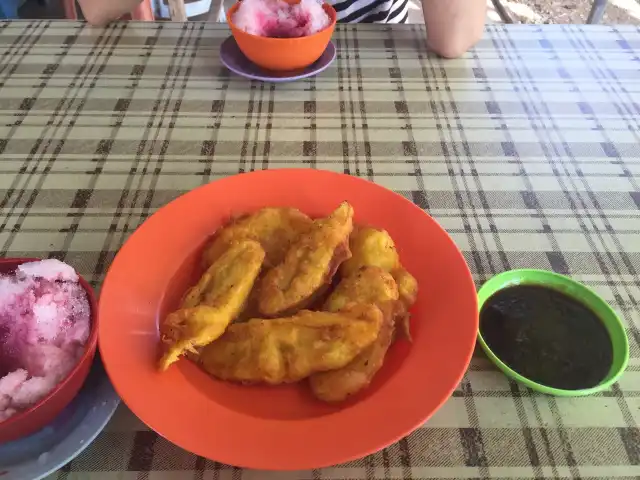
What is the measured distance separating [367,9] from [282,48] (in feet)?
2.22

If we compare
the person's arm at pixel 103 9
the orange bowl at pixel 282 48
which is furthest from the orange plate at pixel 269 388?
the person's arm at pixel 103 9

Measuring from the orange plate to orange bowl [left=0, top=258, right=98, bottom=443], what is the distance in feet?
0.05

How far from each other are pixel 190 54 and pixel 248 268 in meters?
0.88

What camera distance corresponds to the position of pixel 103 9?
1.47m

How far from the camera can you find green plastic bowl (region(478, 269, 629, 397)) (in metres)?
0.69

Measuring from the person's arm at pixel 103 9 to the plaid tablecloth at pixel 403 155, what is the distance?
32 mm

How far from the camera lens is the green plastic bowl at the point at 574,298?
69cm

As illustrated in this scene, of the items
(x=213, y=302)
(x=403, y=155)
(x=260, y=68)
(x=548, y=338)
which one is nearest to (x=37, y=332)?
(x=213, y=302)

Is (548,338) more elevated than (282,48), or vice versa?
(282,48)

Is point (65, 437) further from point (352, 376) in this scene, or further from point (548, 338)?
point (548, 338)

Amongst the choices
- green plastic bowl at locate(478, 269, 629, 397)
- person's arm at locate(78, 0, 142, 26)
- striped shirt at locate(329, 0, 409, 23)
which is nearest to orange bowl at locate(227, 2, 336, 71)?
person's arm at locate(78, 0, 142, 26)

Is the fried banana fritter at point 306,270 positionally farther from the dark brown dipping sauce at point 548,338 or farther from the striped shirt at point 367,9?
the striped shirt at point 367,9

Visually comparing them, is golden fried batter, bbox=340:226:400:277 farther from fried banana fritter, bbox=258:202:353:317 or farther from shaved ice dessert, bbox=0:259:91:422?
shaved ice dessert, bbox=0:259:91:422

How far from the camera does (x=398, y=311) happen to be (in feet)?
2.30
